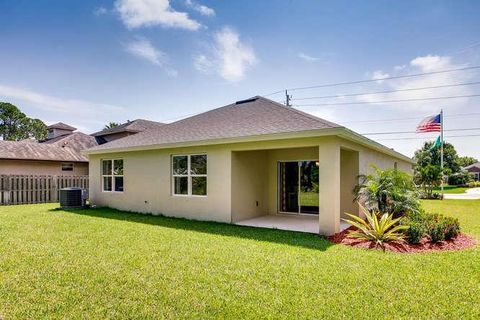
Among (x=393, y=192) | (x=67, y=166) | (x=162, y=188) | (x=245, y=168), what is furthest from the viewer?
(x=67, y=166)

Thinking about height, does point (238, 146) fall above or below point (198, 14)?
below

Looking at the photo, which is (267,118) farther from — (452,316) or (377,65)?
(377,65)

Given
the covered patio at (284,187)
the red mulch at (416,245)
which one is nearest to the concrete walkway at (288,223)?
the covered patio at (284,187)

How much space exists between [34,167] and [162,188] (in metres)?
12.9

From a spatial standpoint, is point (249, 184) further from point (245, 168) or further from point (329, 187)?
point (329, 187)

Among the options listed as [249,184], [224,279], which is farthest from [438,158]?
[224,279]

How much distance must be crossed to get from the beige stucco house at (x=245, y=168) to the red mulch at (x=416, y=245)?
27.0 inches

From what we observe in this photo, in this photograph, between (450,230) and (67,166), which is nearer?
(450,230)

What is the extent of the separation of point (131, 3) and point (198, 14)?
9.07 ft

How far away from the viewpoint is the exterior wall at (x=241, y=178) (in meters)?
8.23

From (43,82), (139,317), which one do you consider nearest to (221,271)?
(139,317)

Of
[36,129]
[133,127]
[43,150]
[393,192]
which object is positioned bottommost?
[393,192]

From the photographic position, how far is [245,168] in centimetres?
1085

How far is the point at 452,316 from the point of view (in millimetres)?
3617
